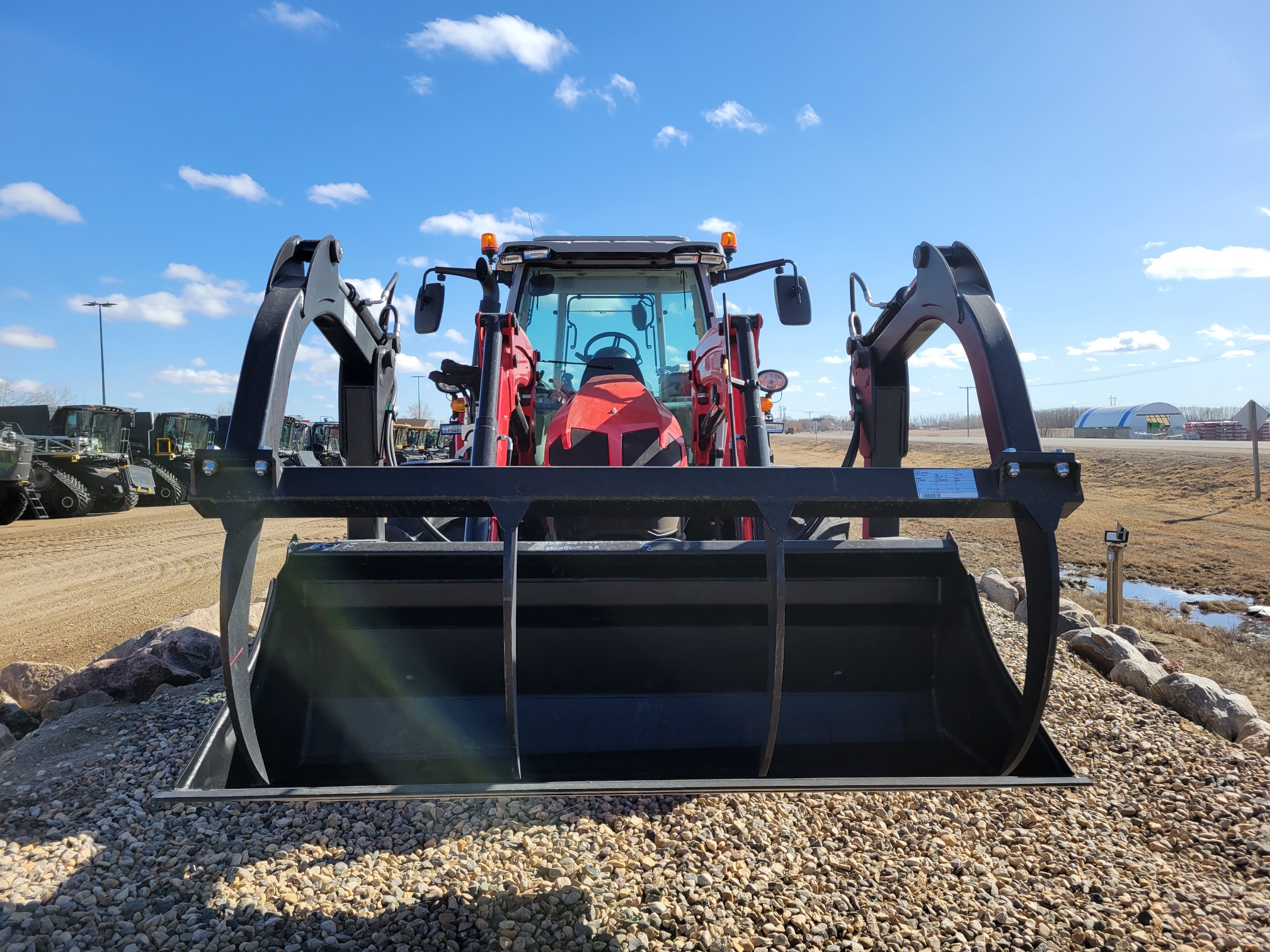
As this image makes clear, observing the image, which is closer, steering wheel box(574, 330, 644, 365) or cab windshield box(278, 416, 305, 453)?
steering wheel box(574, 330, 644, 365)

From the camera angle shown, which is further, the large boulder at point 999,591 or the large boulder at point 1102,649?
the large boulder at point 999,591

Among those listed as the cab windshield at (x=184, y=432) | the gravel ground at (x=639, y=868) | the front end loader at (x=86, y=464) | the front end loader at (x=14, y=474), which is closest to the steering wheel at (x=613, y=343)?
the gravel ground at (x=639, y=868)

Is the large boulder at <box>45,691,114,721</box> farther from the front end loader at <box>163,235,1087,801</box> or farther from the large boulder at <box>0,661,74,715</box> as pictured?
the front end loader at <box>163,235,1087,801</box>

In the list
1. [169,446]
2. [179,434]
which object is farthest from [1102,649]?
[179,434]

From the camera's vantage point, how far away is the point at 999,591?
260 inches

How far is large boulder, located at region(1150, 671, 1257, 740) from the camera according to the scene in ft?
12.7

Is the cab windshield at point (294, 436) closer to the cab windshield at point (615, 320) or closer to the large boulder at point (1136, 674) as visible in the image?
the cab windshield at point (615, 320)

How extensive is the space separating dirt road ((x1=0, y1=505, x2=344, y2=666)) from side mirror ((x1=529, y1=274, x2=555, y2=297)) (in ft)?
14.1

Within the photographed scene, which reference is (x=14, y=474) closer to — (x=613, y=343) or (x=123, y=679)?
(x=123, y=679)

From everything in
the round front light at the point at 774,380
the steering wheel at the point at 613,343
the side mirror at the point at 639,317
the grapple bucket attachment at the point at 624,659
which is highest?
the side mirror at the point at 639,317

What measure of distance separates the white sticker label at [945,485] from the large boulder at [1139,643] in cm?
386

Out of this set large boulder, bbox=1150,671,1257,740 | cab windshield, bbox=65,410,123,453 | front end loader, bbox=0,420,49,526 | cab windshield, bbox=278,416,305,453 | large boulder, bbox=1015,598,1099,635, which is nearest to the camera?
large boulder, bbox=1150,671,1257,740

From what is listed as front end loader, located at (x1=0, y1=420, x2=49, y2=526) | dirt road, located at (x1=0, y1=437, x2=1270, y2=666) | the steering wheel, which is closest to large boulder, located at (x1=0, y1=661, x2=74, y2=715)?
dirt road, located at (x1=0, y1=437, x2=1270, y2=666)

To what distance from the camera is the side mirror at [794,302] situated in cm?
421
